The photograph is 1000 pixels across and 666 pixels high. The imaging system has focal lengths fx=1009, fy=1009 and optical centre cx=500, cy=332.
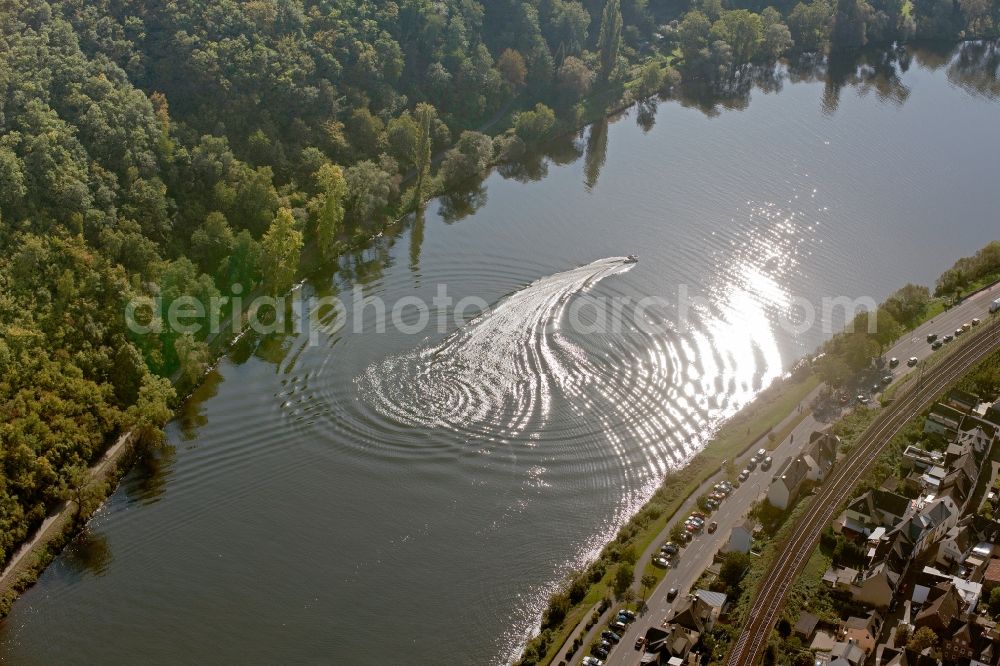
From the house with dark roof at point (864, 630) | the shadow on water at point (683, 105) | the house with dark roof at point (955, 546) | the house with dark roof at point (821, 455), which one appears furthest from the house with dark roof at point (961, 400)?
the shadow on water at point (683, 105)

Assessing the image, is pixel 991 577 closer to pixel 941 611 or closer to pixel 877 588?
pixel 941 611

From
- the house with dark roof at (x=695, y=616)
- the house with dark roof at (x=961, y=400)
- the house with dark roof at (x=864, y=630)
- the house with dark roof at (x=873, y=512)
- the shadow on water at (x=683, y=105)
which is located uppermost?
the shadow on water at (x=683, y=105)

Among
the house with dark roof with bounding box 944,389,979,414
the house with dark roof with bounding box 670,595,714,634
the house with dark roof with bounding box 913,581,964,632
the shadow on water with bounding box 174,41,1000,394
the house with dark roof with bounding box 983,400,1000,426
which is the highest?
the shadow on water with bounding box 174,41,1000,394

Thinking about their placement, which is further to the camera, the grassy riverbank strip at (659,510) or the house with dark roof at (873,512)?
the house with dark roof at (873,512)

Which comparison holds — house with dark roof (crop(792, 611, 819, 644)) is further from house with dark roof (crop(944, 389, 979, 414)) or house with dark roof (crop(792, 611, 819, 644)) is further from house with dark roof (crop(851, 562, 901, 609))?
house with dark roof (crop(944, 389, 979, 414))

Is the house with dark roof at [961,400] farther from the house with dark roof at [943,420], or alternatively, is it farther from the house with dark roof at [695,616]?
the house with dark roof at [695,616]

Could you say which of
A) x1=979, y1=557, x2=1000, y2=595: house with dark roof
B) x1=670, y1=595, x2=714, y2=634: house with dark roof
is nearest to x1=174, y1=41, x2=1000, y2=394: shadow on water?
x1=670, y1=595, x2=714, y2=634: house with dark roof

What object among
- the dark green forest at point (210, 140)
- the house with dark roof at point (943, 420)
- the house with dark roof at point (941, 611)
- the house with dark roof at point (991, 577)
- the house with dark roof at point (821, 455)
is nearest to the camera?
the house with dark roof at point (941, 611)
